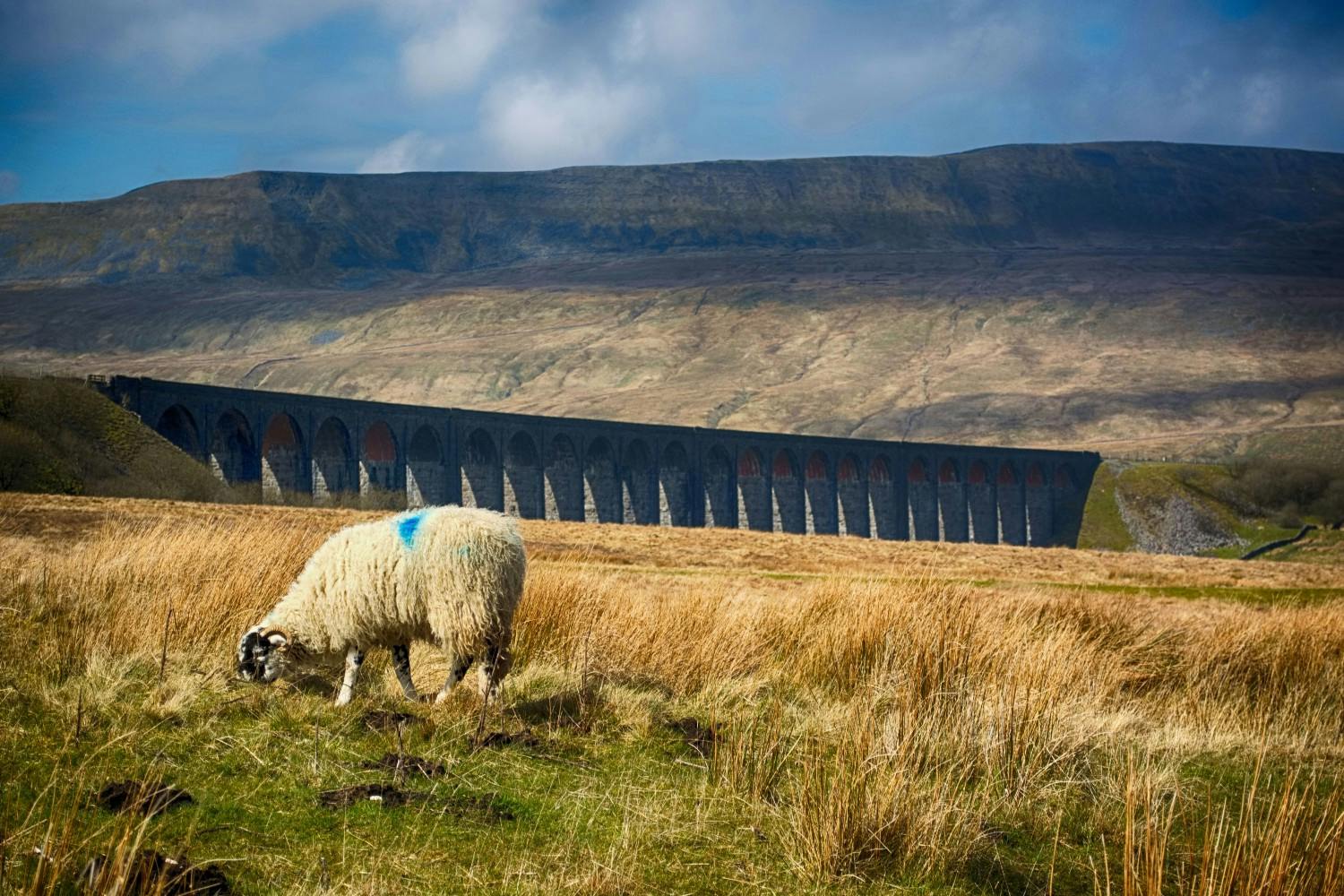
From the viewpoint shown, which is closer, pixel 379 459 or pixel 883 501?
pixel 379 459

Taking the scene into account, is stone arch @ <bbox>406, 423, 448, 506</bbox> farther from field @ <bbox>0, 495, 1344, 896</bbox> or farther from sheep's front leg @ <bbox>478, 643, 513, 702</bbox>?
sheep's front leg @ <bbox>478, 643, 513, 702</bbox>

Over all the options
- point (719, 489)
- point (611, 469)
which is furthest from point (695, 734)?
point (719, 489)

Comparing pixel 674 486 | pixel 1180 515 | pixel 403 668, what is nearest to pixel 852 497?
pixel 674 486

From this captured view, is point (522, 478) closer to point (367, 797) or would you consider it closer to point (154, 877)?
point (367, 797)

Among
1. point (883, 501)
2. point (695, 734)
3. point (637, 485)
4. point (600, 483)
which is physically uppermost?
point (695, 734)

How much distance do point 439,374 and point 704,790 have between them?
190973 millimetres

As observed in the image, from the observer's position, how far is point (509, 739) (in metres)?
8.03

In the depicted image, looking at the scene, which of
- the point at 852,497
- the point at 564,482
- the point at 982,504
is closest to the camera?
the point at 564,482

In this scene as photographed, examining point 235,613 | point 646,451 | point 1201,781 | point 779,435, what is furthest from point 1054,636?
point 779,435

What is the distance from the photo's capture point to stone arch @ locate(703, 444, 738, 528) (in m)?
87.0

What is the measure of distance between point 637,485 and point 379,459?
20.0 metres

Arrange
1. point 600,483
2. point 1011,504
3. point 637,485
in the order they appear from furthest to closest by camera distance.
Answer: point 1011,504 < point 637,485 < point 600,483

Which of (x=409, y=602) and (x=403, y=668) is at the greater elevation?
(x=409, y=602)

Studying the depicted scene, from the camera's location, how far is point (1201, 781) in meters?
8.35
